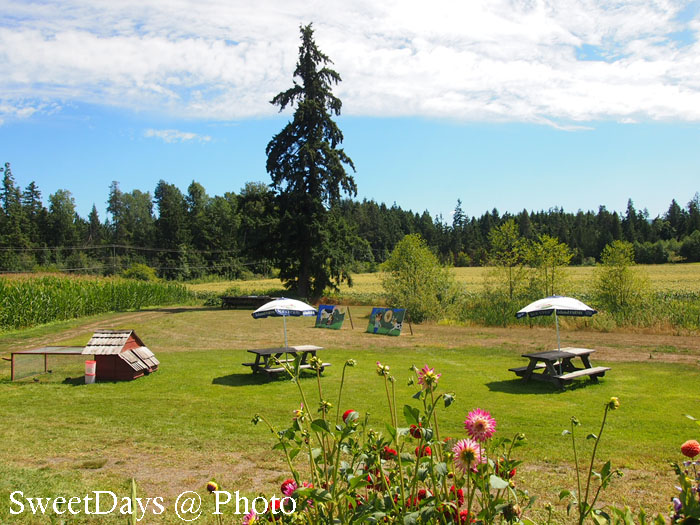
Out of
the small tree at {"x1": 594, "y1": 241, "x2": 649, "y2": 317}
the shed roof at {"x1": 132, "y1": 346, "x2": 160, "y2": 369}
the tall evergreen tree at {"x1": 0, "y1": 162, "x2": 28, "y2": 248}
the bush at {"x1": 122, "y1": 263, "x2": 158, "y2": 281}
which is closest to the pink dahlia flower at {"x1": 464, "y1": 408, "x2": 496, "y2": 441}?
the shed roof at {"x1": 132, "y1": 346, "x2": 160, "y2": 369}

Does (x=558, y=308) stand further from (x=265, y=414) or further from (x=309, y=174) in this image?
(x=309, y=174)

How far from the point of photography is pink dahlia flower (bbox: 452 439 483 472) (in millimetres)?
1962

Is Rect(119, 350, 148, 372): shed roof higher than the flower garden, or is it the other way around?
the flower garden

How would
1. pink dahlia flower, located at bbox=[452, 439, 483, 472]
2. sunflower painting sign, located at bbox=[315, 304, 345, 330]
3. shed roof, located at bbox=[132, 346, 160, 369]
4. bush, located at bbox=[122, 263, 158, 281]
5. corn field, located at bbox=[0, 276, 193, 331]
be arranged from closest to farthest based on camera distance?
1. pink dahlia flower, located at bbox=[452, 439, 483, 472]
2. shed roof, located at bbox=[132, 346, 160, 369]
3. sunflower painting sign, located at bbox=[315, 304, 345, 330]
4. corn field, located at bbox=[0, 276, 193, 331]
5. bush, located at bbox=[122, 263, 158, 281]

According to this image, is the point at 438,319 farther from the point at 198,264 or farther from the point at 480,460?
the point at 198,264

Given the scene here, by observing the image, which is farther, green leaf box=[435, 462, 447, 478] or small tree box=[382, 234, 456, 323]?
small tree box=[382, 234, 456, 323]

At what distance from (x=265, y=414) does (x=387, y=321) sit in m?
12.1

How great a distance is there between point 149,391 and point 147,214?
100867 mm

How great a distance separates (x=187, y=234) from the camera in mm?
86375

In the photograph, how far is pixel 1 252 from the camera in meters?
65.2

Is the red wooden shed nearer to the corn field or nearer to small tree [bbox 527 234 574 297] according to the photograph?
the corn field

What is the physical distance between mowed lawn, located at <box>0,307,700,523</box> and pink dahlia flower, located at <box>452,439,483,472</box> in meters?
3.07

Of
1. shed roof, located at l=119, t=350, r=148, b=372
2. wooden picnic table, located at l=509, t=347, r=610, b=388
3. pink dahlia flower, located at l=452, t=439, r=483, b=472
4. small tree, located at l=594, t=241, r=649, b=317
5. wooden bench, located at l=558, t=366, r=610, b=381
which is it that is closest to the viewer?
pink dahlia flower, located at l=452, t=439, r=483, b=472

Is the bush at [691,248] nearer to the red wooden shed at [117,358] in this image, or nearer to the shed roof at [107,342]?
the red wooden shed at [117,358]
